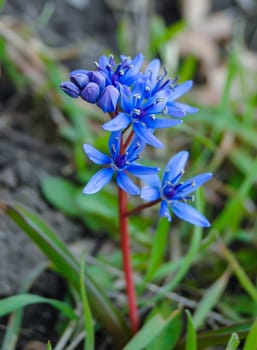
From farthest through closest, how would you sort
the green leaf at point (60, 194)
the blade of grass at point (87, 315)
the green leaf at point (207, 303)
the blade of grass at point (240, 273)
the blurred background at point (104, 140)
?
the green leaf at point (60, 194) < the blurred background at point (104, 140) < the blade of grass at point (240, 273) < the green leaf at point (207, 303) < the blade of grass at point (87, 315)

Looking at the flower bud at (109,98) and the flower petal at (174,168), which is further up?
the flower bud at (109,98)

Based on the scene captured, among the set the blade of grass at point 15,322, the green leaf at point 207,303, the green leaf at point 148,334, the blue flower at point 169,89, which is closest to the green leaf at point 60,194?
the blade of grass at point 15,322

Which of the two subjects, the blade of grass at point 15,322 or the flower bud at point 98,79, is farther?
the blade of grass at point 15,322

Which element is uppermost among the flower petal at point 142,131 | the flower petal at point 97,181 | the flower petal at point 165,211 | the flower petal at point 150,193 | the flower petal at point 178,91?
the flower petal at point 178,91

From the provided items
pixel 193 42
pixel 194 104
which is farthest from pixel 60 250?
pixel 193 42

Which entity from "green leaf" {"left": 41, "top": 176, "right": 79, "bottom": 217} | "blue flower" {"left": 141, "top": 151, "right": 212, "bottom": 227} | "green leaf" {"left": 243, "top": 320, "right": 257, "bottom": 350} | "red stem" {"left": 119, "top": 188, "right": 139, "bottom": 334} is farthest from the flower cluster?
"green leaf" {"left": 41, "top": 176, "right": 79, "bottom": 217}

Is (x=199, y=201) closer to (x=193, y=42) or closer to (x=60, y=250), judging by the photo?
(x=60, y=250)

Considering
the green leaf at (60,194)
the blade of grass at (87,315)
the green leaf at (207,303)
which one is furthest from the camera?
→ the green leaf at (60,194)

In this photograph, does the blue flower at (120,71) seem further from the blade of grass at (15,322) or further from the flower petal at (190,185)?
the blade of grass at (15,322)

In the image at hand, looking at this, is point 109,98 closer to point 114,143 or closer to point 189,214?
point 114,143
